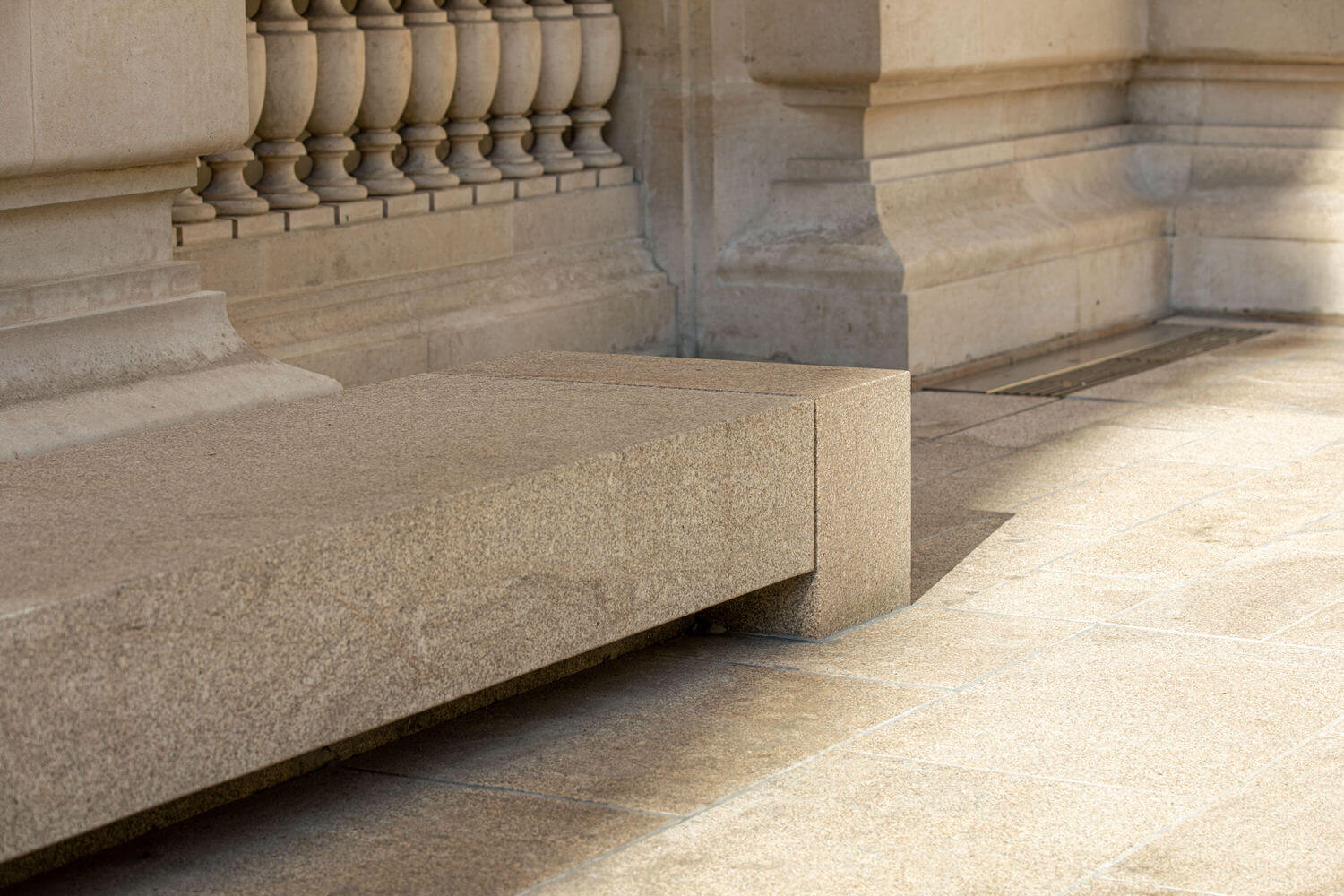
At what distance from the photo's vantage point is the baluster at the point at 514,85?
7578 millimetres

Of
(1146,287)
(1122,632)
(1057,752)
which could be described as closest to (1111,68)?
(1146,287)

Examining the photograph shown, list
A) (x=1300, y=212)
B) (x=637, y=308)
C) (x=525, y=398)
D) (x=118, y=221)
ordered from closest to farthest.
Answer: (x=525, y=398)
(x=118, y=221)
(x=637, y=308)
(x=1300, y=212)

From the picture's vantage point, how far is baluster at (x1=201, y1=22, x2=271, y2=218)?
254 inches

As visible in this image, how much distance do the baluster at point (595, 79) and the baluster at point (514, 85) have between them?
36 cm

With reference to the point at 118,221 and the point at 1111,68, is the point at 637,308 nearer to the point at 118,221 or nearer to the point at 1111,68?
the point at 1111,68

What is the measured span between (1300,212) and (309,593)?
7.03 m

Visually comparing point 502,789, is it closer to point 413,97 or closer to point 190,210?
point 190,210

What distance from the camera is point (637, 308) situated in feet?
26.9

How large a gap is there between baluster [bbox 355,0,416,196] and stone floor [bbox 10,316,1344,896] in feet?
8.64

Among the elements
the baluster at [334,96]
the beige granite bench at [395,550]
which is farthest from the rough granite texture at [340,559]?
the baluster at [334,96]

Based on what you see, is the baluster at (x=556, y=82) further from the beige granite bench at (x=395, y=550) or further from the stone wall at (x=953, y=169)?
the beige granite bench at (x=395, y=550)

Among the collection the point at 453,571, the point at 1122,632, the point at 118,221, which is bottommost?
the point at 1122,632

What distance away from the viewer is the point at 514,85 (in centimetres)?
764

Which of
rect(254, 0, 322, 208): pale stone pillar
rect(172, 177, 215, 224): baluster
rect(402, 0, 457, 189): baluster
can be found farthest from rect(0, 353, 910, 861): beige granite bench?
rect(402, 0, 457, 189): baluster
